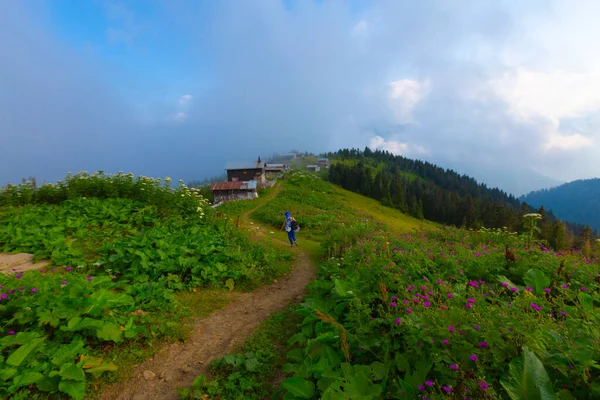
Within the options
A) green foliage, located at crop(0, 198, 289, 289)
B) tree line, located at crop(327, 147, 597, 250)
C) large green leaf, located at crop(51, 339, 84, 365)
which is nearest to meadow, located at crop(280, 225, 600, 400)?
large green leaf, located at crop(51, 339, 84, 365)

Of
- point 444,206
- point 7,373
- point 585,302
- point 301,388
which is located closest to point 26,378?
point 7,373

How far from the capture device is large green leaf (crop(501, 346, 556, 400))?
2049mm

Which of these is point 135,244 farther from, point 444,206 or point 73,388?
point 444,206

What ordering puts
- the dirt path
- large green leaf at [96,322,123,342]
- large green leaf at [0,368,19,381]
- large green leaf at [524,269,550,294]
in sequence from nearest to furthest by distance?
1. large green leaf at [0,368,19,381]
2. the dirt path
3. large green leaf at [96,322,123,342]
4. large green leaf at [524,269,550,294]

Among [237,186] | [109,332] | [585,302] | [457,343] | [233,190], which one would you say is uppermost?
[237,186]

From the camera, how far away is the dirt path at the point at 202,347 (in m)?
4.01

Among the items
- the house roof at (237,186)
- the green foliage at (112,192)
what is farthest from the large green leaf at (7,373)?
the house roof at (237,186)

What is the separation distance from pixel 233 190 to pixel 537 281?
47358mm

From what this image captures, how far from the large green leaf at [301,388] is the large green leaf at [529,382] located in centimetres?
186

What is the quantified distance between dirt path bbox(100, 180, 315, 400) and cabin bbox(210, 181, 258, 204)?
3886 cm

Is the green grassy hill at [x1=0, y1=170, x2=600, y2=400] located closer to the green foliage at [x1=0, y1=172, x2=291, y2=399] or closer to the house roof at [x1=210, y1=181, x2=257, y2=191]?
the green foliage at [x1=0, y1=172, x2=291, y2=399]

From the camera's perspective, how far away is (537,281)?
14.8ft

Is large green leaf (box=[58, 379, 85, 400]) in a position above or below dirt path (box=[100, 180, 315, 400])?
above

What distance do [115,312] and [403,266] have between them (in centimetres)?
595
